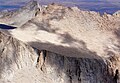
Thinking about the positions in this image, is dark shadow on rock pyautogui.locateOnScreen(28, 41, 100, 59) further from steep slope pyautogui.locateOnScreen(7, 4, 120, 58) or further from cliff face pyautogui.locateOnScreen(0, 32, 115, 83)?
cliff face pyautogui.locateOnScreen(0, 32, 115, 83)

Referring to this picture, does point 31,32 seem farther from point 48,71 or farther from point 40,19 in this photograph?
point 48,71

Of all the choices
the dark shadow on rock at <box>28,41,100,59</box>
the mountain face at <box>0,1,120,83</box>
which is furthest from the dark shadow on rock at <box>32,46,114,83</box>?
the dark shadow on rock at <box>28,41,100,59</box>

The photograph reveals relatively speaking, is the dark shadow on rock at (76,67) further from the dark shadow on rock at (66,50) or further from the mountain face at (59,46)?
the dark shadow on rock at (66,50)

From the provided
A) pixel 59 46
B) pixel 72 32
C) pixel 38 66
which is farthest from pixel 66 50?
pixel 72 32

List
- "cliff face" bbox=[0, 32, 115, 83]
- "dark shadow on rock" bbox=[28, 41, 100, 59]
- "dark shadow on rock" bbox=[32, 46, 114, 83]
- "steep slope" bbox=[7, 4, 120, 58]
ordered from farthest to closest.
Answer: "steep slope" bbox=[7, 4, 120, 58] → "dark shadow on rock" bbox=[28, 41, 100, 59] → "dark shadow on rock" bbox=[32, 46, 114, 83] → "cliff face" bbox=[0, 32, 115, 83]

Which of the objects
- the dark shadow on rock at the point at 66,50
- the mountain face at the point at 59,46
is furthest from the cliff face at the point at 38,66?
the dark shadow on rock at the point at 66,50

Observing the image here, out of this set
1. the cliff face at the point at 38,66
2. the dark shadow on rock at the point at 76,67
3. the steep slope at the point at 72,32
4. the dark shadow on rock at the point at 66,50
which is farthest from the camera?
the steep slope at the point at 72,32

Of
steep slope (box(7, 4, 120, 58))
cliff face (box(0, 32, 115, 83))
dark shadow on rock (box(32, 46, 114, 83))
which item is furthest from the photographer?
steep slope (box(7, 4, 120, 58))

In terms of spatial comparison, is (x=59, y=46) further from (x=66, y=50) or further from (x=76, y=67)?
(x=76, y=67)

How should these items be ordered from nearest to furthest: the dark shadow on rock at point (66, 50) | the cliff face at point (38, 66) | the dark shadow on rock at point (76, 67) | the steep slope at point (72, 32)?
the cliff face at point (38, 66) < the dark shadow on rock at point (76, 67) < the dark shadow on rock at point (66, 50) < the steep slope at point (72, 32)
